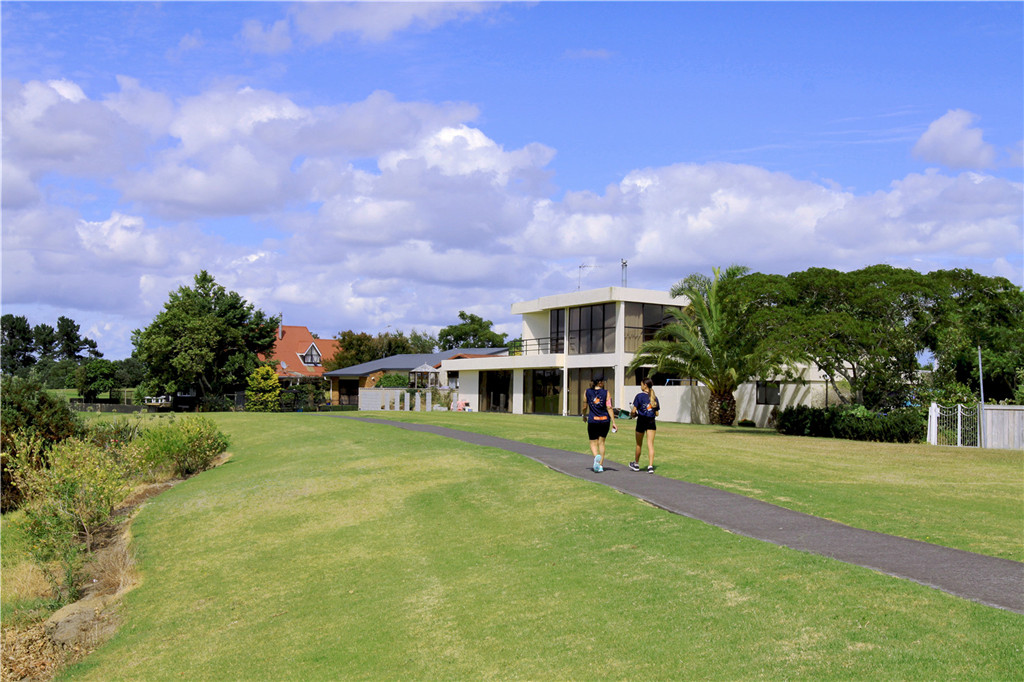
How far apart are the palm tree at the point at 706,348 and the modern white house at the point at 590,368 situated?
1.24 metres

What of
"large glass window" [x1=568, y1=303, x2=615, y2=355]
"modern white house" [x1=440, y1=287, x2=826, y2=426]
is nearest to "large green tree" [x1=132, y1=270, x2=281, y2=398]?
"modern white house" [x1=440, y1=287, x2=826, y2=426]

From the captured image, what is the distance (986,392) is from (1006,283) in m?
4.50

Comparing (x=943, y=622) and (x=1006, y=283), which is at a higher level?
(x=1006, y=283)

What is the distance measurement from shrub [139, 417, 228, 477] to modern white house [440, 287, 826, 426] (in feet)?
68.4

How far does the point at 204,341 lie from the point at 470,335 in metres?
38.7

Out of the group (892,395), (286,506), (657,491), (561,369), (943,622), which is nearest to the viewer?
(943,622)

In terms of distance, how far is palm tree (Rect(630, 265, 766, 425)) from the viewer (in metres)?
35.7

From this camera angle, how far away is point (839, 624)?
21.7ft

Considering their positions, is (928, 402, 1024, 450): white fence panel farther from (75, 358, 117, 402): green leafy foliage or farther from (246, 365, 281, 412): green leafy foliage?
(75, 358, 117, 402): green leafy foliage

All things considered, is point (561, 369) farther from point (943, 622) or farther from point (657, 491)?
point (943, 622)

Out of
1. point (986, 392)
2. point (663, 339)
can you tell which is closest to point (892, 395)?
point (986, 392)

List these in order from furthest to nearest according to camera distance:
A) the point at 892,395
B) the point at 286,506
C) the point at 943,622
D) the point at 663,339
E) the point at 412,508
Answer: the point at 663,339
the point at 892,395
the point at 286,506
the point at 412,508
the point at 943,622

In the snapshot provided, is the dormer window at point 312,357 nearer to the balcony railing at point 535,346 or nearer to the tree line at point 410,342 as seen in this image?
the tree line at point 410,342

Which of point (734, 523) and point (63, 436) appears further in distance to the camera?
point (63, 436)
